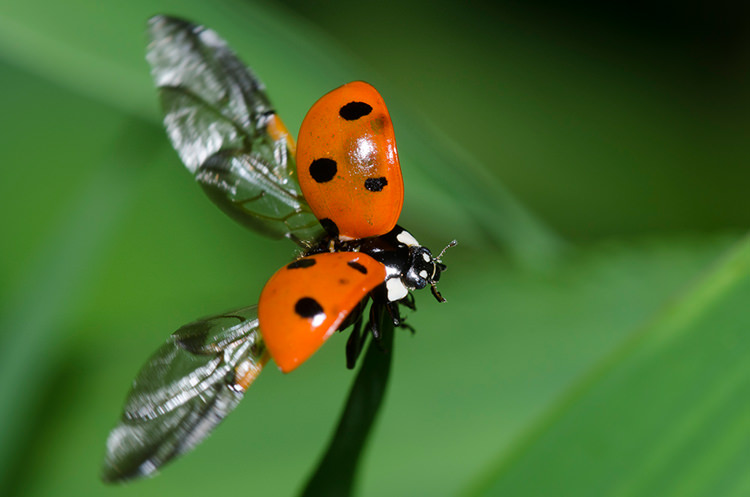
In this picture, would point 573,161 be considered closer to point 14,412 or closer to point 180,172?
point 180,172

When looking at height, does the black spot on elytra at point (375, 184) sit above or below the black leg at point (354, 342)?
above

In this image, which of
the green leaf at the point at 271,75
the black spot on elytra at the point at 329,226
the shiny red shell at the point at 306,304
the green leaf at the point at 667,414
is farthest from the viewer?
the green leaf at the point at 271,75

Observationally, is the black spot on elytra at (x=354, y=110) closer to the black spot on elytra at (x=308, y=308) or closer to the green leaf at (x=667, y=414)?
the black spot on elytra at (x=308, y=308)

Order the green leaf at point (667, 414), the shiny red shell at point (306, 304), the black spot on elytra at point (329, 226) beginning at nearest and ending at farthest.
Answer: the green leaf at point (667, 414) < the shiny red shell at point (306, 304) < the black spot on elytra at point (329, 226)

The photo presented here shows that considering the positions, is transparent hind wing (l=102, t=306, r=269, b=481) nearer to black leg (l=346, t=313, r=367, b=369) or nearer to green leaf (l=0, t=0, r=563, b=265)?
black leg (l=346, t=313, r=367, b=369)

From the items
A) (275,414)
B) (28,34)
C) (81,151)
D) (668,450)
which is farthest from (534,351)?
(81,151)

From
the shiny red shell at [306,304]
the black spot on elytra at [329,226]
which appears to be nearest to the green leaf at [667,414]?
the shiny red shell at [306,304]

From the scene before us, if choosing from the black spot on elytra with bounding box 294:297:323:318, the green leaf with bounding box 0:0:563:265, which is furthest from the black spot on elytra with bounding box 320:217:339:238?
the green leaf with bounding box 0:0:563:265
